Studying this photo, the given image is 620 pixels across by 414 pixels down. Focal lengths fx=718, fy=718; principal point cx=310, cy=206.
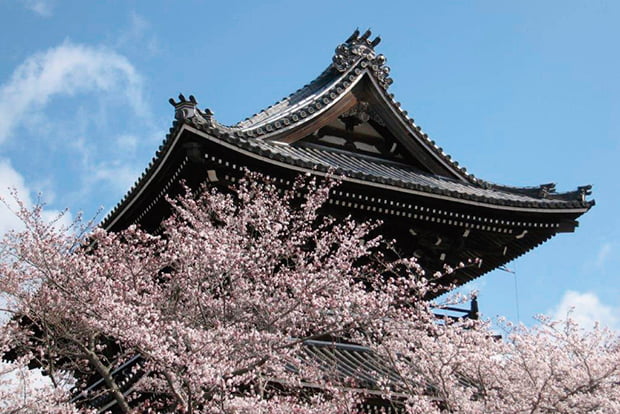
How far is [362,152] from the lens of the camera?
13438 millimetres

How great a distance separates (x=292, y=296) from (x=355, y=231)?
1.75 metres

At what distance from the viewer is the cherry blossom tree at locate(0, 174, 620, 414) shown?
7.30m

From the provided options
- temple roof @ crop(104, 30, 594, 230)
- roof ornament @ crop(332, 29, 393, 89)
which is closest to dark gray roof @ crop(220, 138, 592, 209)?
temple roof @ crop(104, 30, 594, 230)

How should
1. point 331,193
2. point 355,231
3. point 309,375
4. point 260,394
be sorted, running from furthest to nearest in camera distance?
point 331,193 → point 355,231 → point 309,375 → point 260,394

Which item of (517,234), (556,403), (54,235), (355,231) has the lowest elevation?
(556,403)

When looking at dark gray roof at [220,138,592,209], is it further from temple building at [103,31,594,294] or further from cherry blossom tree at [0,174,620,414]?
cherry blossom tree at [0,174,620,414]

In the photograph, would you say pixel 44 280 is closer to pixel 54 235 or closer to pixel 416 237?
pixel 54 235

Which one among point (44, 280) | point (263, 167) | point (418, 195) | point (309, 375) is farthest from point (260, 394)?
point (418, 195)

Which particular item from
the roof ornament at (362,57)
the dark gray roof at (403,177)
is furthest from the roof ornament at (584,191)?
the roof ornament at (362,57)

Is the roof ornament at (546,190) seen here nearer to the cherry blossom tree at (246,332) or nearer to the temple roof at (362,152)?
the temple roof at (362,152)

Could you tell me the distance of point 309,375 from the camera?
8156 millimetres

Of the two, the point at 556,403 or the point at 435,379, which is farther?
the point at 435,379

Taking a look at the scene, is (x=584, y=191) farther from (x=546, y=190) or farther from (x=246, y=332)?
(x=246, y=332)

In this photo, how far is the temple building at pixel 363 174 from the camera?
9.93 meters
